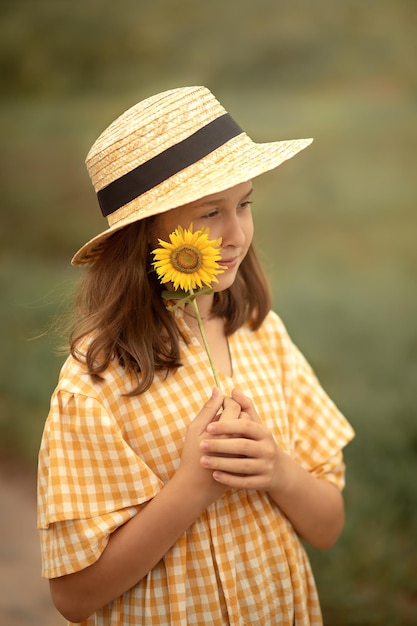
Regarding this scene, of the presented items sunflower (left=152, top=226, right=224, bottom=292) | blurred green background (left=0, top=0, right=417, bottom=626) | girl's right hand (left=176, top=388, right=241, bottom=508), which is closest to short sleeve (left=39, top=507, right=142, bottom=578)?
girl's right hand (left=176, top=388, right=241, bottom=508)

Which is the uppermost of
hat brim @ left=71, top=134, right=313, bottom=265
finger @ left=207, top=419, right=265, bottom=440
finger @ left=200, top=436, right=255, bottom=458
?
hat brim @ left=71, top=134, right=313, bottom=265

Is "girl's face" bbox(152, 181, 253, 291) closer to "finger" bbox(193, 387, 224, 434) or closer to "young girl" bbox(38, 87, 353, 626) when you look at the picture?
"young girl" bbox(38, 87, 353, 626)

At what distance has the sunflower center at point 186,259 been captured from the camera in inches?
38.7

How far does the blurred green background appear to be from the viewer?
2.45m

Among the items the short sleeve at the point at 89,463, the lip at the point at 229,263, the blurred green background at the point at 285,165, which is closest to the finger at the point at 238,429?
the short sleeve at the point at 89,463

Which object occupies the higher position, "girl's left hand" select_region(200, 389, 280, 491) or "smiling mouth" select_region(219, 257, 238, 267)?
"smiling mouth" select_region(219, 257, 238, 267)

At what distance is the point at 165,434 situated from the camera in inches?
42.2

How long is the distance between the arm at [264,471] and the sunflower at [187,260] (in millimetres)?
192

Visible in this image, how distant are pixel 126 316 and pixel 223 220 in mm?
211

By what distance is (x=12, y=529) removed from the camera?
7.76ft

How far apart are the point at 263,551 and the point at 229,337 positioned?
0.36 meters

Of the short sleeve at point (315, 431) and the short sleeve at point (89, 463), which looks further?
the short sleeve at point (315, 431)

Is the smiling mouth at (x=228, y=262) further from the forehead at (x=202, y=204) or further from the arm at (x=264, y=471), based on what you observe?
the arm at (x=264, y=471)

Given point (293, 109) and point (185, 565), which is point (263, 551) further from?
point (293, 109)
